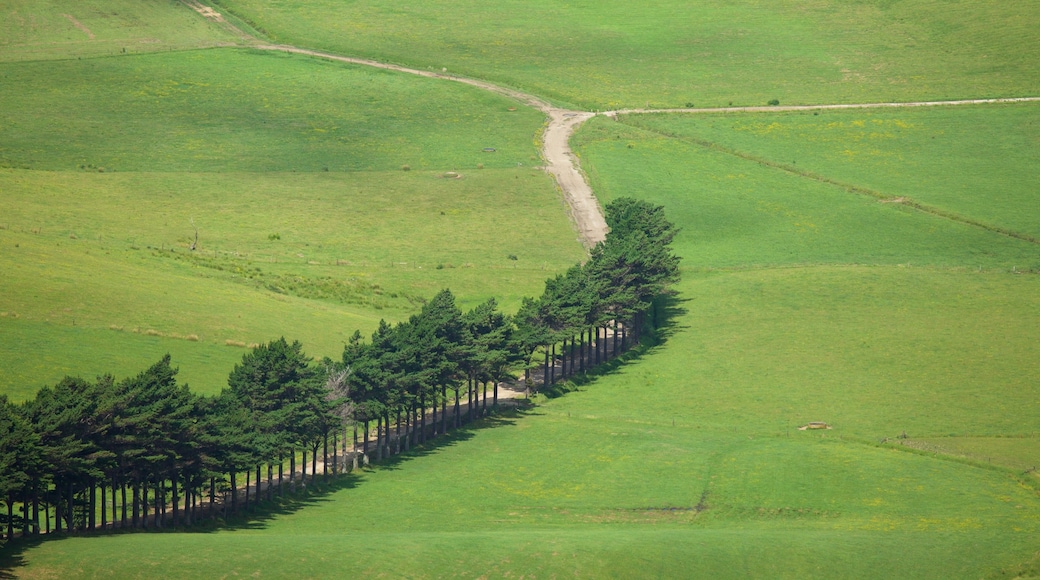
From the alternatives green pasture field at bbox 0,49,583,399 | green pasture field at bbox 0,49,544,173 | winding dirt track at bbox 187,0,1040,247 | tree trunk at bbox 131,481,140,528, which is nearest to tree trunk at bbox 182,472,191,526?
tree trunk at bbox 131,481,140,528

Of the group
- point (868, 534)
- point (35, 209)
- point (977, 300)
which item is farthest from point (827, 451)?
point (35, 209)

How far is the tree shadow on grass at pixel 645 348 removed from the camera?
11400cm

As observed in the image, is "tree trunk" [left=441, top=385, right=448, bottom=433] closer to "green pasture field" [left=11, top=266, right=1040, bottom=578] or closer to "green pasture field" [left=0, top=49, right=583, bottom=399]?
"green pasture field" [left=11, top=266, right=1040, bottom=578]

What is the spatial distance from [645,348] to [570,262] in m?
23.3

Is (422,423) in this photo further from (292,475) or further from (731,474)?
(731,474)

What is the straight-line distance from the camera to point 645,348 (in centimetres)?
12419

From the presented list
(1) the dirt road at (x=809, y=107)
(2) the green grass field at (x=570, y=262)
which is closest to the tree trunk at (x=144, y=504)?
(2) the green grass field at (x=570, y=262)

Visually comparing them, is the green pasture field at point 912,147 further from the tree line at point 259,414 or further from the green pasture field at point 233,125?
the tree line at point 259,414

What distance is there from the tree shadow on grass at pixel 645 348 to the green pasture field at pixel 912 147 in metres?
44.3

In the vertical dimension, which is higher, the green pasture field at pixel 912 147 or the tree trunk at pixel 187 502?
the green pasture field at pixel 912 147

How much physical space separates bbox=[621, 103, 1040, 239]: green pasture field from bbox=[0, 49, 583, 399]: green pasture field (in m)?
29.5

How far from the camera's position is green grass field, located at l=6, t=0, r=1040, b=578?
76188 mm

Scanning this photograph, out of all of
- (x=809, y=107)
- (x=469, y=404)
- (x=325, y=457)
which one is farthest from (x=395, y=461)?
(x=809, y=107)

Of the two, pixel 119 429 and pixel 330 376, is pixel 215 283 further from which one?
pixel 119 429
